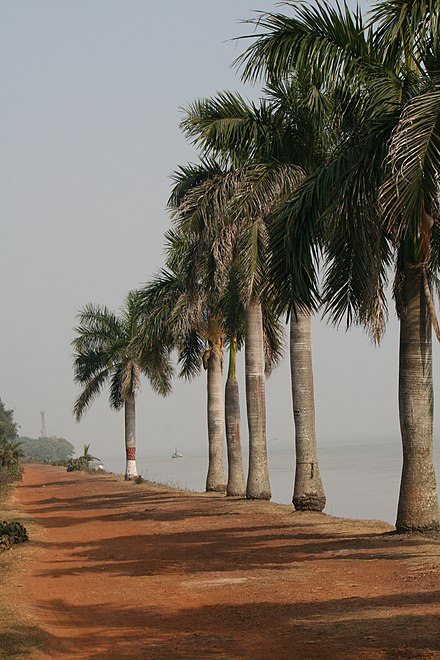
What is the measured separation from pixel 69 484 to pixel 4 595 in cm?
3311

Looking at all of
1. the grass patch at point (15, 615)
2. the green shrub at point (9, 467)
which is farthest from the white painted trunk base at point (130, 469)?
the grass patch at point (15, 615)

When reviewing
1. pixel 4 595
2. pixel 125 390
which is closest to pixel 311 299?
pixel 4 595

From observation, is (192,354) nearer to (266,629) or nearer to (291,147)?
(291,147)

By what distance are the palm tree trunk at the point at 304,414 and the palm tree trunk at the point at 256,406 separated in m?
3.80

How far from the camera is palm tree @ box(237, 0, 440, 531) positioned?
1443 centimetres

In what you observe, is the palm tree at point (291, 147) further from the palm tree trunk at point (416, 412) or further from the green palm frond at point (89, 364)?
the green palm frond at point (89, 364)

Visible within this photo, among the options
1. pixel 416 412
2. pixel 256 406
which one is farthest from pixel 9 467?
pixel 416 412

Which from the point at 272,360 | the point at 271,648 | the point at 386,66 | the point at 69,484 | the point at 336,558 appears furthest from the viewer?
the point at 69,484

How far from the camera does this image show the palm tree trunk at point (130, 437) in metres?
46.9

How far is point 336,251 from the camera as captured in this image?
16.3 m

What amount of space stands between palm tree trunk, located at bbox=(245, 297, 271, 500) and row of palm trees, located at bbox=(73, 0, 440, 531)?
0.12ft

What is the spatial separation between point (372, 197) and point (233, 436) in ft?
52.8

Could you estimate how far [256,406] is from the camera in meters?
26.0

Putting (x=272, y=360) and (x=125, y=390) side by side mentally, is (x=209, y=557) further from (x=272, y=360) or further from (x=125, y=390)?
(x=125, y=390)
